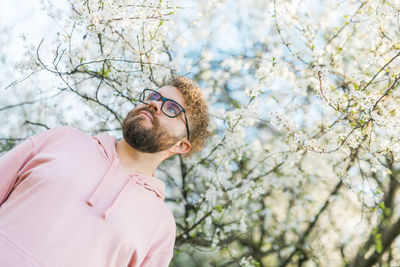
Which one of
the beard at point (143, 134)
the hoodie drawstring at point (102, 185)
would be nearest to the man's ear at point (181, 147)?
the beard at point (143, 134)

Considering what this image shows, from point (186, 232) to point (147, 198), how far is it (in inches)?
47.3

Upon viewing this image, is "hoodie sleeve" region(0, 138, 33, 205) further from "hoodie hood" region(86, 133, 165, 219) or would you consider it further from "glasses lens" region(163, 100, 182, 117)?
"glasses lens" region(163, 100, 182, 117)

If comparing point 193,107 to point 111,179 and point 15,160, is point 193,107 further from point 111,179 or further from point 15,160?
point 15,160

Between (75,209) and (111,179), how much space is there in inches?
10.5

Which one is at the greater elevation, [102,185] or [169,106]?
[169,106]

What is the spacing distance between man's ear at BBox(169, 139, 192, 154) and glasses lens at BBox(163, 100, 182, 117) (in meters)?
0.20

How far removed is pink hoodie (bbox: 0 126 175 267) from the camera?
1419 millimetres

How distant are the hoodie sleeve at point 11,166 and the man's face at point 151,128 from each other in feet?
1.77

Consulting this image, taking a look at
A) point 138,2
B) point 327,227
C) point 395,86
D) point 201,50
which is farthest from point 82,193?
point 327,227

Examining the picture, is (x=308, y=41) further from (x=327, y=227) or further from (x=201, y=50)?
(x=327, y=227)

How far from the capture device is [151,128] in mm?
1894

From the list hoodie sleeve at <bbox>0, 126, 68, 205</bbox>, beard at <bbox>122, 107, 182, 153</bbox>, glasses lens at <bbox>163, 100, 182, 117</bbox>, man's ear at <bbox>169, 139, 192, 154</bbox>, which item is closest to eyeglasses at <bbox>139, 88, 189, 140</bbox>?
glasses lens at <bbox>163, 100, 182, 117</bbox>

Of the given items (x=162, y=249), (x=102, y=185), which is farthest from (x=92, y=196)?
(x=162, y=249)

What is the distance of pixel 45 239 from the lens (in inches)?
55.6
